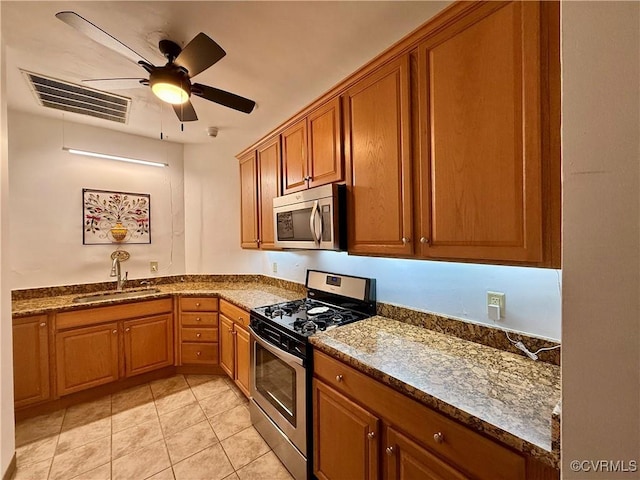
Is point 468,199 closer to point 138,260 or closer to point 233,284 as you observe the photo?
point 233,284

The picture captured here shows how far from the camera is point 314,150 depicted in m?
1.86

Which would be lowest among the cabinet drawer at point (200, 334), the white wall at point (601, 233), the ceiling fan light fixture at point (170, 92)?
the cabinet drawer at point (200, 334)

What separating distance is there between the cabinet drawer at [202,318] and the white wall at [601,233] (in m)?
2.76

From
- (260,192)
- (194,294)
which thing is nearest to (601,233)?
(260,192)

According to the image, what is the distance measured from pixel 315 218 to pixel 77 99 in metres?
2.26

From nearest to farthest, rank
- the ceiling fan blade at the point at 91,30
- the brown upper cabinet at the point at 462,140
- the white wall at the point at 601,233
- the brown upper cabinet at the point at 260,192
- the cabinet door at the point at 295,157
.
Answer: the white wall at the point at 601,233 < the brown upper cabinet at the point at 462,140 < the ceiling fan blade at the point at 91,30 < the cabinet door at the point at 295,157 < the brown upper cabinet at the point at 260,192

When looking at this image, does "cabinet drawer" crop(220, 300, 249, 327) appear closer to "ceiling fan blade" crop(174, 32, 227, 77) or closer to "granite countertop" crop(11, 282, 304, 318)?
"granite countertop" crop(11, 282, 304, 318)

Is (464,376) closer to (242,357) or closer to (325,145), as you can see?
(325,145)

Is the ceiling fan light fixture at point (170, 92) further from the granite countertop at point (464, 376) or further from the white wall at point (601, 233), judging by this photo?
the white wall at point (601, 233)

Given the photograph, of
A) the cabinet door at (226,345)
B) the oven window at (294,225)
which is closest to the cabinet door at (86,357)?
the cabinet door at (226,345)

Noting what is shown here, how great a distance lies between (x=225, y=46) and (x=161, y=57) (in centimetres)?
46

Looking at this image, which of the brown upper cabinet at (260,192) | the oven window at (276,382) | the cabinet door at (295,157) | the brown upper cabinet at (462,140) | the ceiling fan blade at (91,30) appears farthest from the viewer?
the brown upper cabinet at (260,192)

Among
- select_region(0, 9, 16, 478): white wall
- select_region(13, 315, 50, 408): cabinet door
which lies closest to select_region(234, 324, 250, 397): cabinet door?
select_region(0, 9, 16, 478): white wall

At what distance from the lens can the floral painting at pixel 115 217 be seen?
9.07ft
